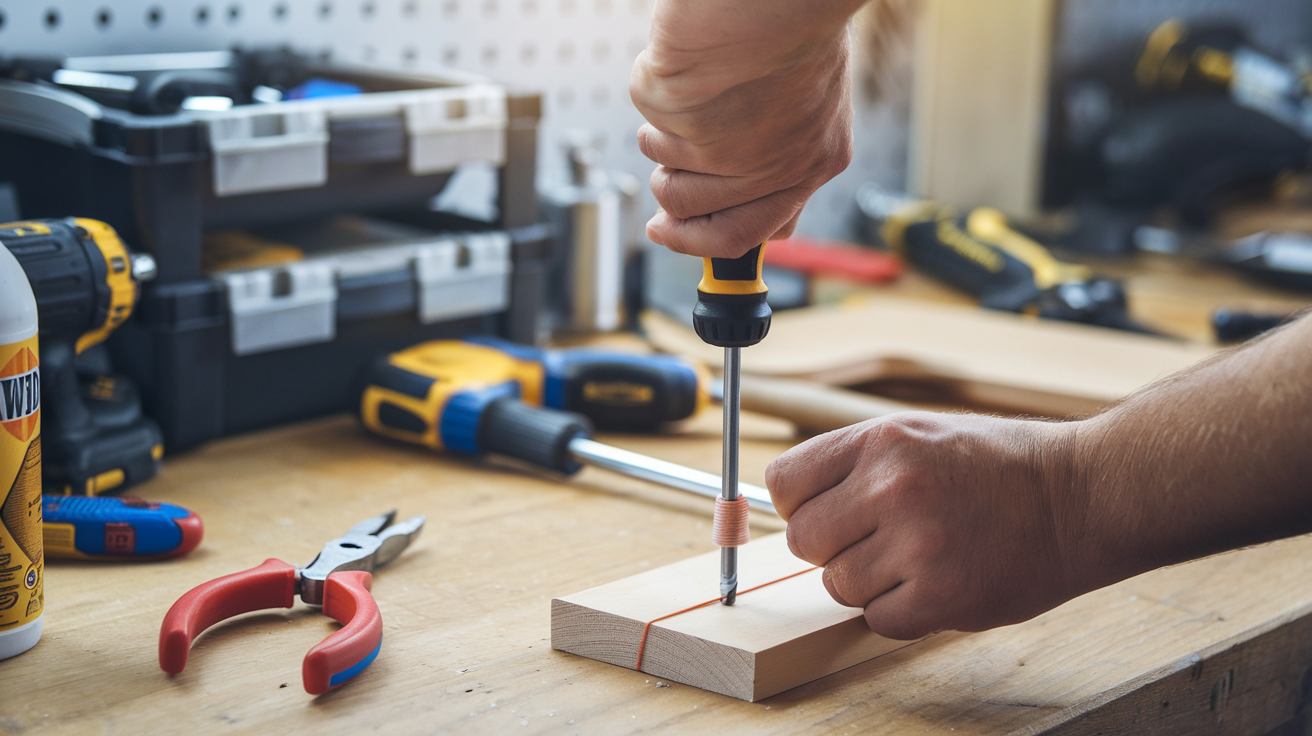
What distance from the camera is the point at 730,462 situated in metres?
0.58

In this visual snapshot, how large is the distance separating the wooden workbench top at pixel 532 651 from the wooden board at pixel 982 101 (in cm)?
107

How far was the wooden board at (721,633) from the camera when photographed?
1.73ft

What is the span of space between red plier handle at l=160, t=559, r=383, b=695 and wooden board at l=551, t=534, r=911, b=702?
0.09 m

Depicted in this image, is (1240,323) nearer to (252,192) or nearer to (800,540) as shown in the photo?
(800,540)

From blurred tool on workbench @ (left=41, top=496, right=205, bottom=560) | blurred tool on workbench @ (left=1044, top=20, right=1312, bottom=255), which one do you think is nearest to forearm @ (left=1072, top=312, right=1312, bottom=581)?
blurred tool on workbench @ (left=41, top=496, right=205, bottom=560)

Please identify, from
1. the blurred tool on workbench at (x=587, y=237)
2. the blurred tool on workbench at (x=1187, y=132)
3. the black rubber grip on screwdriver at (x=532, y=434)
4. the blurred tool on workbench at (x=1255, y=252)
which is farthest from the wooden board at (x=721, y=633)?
the blurred tool on workbench at (x=1187, y=132)

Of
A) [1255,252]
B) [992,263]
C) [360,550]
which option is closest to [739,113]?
[360,550]

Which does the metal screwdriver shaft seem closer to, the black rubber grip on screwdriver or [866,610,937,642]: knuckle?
[866,610,937,642]: knuckle

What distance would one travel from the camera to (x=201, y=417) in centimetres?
84

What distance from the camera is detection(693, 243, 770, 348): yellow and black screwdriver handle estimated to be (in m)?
0.54

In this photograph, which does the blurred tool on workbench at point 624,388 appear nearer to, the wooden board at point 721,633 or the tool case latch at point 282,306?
the tool case latch at point 282,306

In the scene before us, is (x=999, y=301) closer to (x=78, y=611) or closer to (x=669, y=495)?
(x=669, y=495)

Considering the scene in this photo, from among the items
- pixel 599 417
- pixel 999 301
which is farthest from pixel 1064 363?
pixel 599 417

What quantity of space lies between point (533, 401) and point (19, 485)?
0.45m
